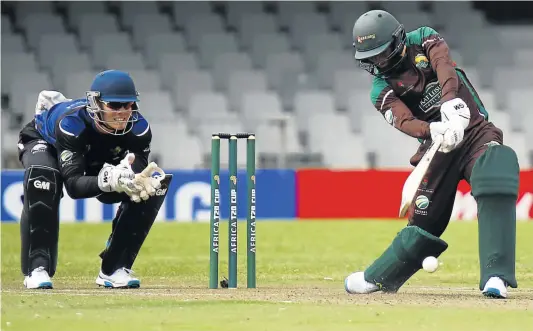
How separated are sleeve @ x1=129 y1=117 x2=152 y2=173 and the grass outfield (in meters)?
0.79

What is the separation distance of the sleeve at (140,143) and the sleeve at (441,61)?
1.83 metres

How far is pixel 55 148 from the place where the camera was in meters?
8.16

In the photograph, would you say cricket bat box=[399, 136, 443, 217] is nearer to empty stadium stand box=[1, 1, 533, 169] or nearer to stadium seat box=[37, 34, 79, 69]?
empty stadium stand box=[1, 1, 533, 169]

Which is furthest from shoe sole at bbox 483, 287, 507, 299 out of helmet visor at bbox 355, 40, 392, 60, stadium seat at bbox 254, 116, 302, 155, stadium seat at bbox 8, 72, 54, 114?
stadium seat at bbox 8, 72, 54, 114

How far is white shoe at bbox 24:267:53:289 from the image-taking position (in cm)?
789

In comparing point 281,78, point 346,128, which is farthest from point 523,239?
point 281,78

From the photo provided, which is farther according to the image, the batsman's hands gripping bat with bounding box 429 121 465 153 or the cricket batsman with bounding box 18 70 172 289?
the cricket batsman with bounding box 18 70 172 289

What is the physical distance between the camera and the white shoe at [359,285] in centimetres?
764

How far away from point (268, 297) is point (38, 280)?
1575 millimetres

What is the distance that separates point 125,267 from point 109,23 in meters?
12.9

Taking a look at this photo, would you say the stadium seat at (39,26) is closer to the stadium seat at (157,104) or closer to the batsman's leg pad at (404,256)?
the stadium seat at (157,104)

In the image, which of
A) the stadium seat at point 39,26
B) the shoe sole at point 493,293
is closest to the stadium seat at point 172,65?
the stadium seat at point 39,26

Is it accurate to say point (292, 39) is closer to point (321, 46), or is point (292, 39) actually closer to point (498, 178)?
point (321, 46)

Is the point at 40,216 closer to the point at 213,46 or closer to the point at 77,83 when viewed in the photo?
the point at 77,83
